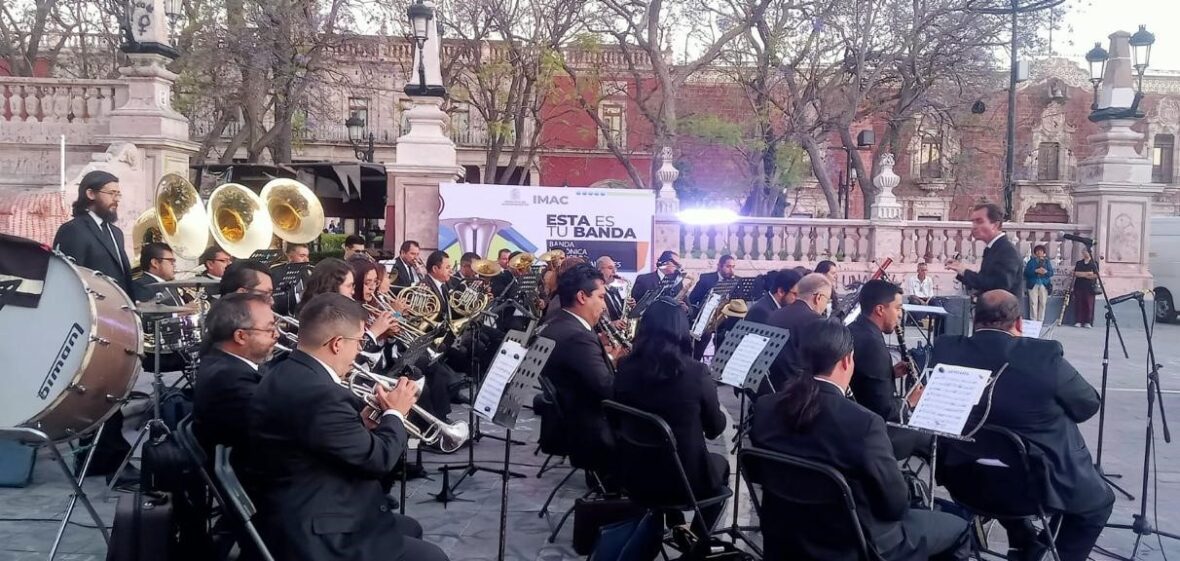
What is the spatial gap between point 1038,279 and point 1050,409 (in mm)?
12787

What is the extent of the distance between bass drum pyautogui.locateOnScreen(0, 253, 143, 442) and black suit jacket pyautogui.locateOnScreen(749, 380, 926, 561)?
3.50 m

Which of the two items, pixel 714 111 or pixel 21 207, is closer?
pixel 21 207

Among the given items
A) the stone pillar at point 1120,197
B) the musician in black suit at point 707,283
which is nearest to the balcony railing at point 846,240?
the stone pillar at point 1120,197

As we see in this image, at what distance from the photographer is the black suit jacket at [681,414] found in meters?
4.08

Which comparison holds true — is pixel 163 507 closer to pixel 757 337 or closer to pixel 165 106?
pixel 757 337

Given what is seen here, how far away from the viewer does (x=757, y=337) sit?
4734mm

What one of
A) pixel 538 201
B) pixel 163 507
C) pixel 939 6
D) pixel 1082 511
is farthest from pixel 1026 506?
pixel 939 6

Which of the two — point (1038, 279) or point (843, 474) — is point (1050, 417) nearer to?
point (843, 474)

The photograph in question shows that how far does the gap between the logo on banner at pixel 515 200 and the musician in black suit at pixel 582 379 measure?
766 cm

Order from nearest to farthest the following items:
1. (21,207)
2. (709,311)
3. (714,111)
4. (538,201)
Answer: (709,311)
(21,207)
(538,201)
(714,111)

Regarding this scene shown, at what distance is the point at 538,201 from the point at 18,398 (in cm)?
861

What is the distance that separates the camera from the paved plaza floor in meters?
4.79

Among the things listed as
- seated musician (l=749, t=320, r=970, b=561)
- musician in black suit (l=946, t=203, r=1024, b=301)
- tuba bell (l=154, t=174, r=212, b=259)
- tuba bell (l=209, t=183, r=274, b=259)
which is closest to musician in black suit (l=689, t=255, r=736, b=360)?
musician in black suit (l=946, t=203, r=1024, b=301)

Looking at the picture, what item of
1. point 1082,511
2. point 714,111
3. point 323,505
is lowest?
point 1082,511
